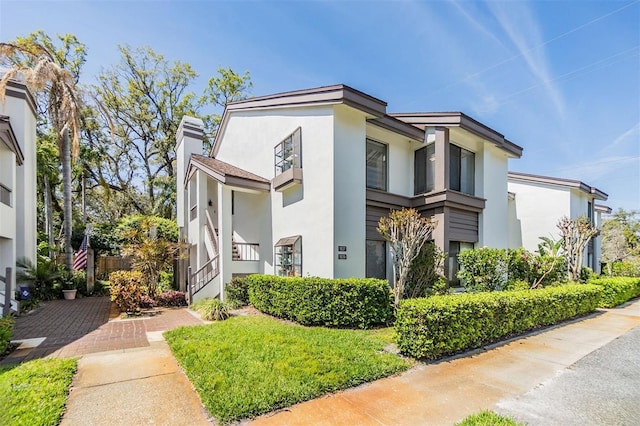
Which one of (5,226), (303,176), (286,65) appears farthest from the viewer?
(286,65)

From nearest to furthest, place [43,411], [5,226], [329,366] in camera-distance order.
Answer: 1. [43,411]
2. [329,366]
3. [5,226]

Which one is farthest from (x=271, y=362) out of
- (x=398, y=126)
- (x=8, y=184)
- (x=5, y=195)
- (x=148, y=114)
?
(x=148, y=114)

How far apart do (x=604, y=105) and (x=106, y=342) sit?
21.1m

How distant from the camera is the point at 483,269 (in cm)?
1082

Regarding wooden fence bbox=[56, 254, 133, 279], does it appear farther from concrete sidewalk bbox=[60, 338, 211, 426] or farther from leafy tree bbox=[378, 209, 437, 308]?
leafy tree bbox=[378, 209, 437, 308]

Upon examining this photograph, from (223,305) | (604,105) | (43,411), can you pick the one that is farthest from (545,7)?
(43,411)

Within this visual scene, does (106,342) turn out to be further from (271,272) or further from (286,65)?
(286,65)

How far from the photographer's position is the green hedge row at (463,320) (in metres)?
5.83

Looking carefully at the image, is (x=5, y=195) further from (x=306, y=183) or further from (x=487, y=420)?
(x=487, y=420)

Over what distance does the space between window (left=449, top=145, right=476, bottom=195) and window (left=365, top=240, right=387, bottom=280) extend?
374cm

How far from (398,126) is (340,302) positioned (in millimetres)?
6905

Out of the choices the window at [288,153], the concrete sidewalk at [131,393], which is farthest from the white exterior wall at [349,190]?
the concrete sidewalk at [131,393]

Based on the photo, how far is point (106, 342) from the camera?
7.06 m

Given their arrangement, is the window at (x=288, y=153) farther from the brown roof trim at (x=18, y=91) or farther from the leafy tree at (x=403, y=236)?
the brown roof trim at (x=18, y=91)
